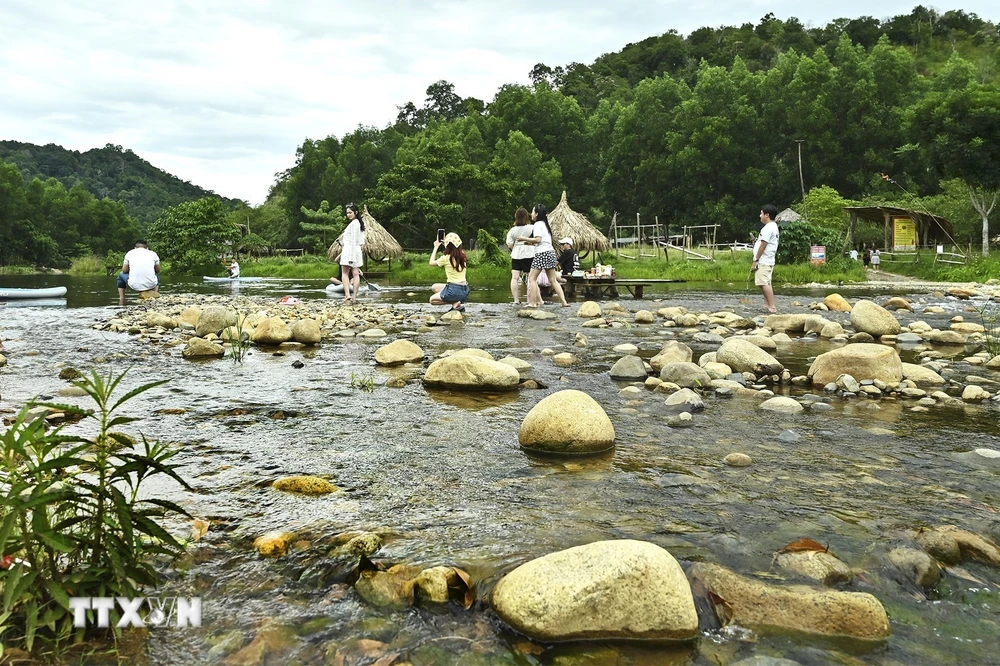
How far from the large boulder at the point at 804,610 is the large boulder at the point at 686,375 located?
4037mm

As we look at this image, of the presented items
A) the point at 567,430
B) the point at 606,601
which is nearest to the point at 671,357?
the point at 567,430

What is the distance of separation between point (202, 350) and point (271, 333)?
53.9 inches

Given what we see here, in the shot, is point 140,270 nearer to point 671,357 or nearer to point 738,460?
point 671,357

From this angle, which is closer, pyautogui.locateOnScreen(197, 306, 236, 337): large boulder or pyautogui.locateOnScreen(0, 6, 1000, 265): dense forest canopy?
pyautogui.locateOnScreen(197, 306, 236, 337): large boulder

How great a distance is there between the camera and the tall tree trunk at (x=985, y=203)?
29.9m

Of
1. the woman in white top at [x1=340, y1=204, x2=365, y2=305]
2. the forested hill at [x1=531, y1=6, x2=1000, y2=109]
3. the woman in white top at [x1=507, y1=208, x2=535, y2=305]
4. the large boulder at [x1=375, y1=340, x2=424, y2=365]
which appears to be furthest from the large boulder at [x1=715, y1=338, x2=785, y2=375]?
the forested hill at [x1=531, y1=6, x2=1000, y2=109]

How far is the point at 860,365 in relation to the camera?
670 cm

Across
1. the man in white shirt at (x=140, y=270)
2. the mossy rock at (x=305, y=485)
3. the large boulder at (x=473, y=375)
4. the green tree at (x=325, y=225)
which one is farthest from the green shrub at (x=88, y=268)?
the mossy rock at (x=305, y=485)

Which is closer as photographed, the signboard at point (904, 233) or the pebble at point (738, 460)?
the pebble at point (738, 460)

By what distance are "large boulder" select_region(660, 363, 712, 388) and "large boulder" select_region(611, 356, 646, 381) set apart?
0.34 metres

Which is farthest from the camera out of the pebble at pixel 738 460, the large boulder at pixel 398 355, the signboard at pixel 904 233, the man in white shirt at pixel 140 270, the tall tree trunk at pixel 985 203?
the signboard at pixel 904 233

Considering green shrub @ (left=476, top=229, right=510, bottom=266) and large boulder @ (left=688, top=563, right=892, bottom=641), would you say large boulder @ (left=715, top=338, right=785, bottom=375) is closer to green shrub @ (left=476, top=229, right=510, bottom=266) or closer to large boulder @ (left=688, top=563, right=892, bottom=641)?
large boulder @ (left=688, top=563, right=892, bottom=641)

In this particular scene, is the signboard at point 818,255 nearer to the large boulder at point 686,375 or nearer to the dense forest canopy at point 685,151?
the dense forest canopy at point 685,151

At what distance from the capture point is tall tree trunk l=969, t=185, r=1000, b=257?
2988 cm
